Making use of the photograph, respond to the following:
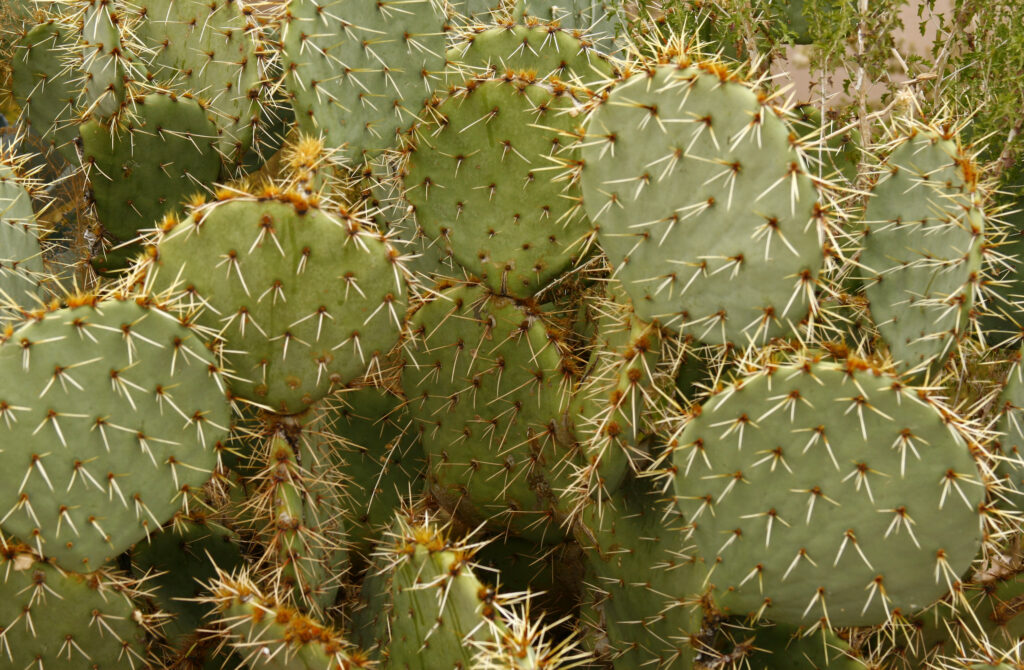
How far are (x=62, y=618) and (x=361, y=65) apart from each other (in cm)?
133

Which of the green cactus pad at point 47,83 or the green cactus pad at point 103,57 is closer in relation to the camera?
the green cactus pad at point 103,57

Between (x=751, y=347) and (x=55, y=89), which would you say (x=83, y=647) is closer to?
(x=751, y=347)

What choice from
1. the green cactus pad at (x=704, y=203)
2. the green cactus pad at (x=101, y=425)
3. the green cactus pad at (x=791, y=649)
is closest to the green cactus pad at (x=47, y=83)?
the green cactus pad at (x=101, y=425)

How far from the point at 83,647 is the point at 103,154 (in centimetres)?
125

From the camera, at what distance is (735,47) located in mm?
3129

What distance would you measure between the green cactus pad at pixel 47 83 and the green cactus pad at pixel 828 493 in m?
2.10

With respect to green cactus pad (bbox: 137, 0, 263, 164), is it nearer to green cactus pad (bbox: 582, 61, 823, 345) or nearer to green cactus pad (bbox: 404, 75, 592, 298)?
green cactus pad (bbox: 404, 75, 592, 298)

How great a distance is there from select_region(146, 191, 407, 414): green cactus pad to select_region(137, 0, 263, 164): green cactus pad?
2.92 feet

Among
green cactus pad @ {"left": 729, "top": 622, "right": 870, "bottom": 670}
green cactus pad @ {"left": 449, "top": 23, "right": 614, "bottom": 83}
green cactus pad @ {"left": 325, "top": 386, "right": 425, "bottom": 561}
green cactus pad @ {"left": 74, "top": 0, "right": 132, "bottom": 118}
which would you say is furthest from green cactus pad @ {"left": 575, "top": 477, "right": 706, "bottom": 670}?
green cactus pad @ {"left": 74, "top": 0, "right": 132, "bottom": 118}

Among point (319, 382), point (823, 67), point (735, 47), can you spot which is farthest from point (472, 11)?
point (319, 382)

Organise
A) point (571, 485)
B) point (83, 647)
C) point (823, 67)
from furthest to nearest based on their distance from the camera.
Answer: point (823, 67), point (571, 485), point (83, 647)

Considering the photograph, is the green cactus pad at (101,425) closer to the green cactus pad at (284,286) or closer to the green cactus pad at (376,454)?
the green cactus pad at (284,286)

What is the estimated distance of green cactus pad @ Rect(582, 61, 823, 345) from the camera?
172 cm

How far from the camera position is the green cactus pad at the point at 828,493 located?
64.9 inches
